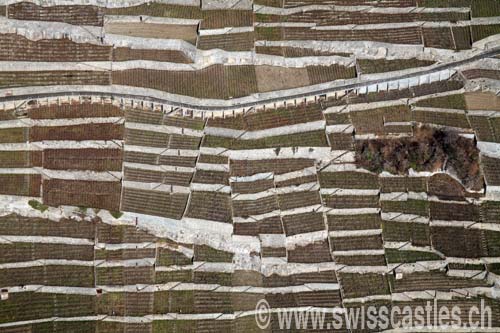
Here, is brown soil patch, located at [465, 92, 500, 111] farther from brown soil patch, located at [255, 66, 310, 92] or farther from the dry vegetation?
brown soil patch, located at [255, 66, 310, 92]

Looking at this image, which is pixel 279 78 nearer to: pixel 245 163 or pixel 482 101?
pixel 245 163

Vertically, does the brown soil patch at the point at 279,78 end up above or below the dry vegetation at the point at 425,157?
above

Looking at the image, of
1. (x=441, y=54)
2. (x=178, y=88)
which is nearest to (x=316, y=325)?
(x=178, y=88)

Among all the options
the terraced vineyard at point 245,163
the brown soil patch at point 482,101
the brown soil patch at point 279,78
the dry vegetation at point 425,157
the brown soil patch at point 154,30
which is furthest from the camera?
the brown soil patch at point 482,101

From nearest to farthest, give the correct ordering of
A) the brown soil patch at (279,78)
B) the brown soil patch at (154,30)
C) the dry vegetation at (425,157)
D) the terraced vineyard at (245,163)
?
1. the terraced vineyard at (245,163)
2. the dry vegetation at (425,157)
3. the brown soil patch at (279,78)
4. the brown soil patch at (154,30)

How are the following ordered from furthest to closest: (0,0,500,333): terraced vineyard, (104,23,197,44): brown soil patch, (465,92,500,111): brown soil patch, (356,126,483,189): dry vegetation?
1. (465,92,500,111): brown soil patch
2. (104,23,197,44): brown soil patch
3. (356,126,483,189): dry vegetation
4. (0,0,500,333): terraced vineyard

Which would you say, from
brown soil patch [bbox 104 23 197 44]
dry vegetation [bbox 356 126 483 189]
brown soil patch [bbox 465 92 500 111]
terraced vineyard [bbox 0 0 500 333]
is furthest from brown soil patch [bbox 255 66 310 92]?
brown soil patch [bbox 465 92 500 111]

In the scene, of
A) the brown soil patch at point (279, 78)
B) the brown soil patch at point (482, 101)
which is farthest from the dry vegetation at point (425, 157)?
the brown soil patch at point (279, 78)

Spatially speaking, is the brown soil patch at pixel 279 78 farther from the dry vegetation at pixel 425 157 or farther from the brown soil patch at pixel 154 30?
the dry vegetation at pixel 425 157

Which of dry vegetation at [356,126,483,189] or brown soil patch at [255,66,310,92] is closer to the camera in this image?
dry vegetation at [356,126,483,189]

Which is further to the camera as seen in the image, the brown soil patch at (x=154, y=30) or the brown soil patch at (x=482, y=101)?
the brown soil patch at (x=482, y=101)
